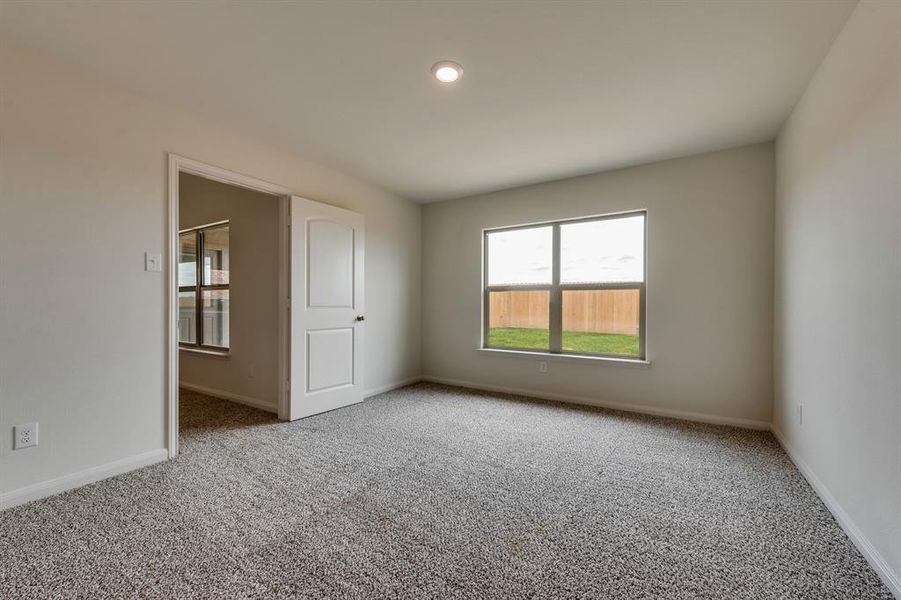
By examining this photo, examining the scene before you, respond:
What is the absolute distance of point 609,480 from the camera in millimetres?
2303

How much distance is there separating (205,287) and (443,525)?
13.4ft

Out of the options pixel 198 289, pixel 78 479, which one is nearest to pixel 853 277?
pixel 78 479

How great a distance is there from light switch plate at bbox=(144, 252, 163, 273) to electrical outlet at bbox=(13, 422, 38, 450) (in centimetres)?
102

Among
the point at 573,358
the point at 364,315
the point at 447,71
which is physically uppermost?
the point at 447,71

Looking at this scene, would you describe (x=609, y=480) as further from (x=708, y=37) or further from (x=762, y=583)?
(x=708, y=37)

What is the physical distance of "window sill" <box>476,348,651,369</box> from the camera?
374 cm

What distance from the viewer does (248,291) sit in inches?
156

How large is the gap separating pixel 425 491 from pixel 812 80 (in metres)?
3.30

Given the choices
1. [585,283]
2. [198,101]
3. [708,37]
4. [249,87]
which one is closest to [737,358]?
[585,283]

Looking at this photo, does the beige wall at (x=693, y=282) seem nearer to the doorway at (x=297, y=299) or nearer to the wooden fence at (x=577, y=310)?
the wooden fence at (x=577, y=310)

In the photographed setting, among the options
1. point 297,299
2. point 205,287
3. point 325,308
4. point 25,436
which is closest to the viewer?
point 25,436

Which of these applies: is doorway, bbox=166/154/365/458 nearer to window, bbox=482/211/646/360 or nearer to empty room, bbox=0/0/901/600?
empty room, bbox=0/0/901/600

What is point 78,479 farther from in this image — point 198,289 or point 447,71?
point 447,71

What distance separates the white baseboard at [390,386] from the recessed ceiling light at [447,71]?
10.4 ft
